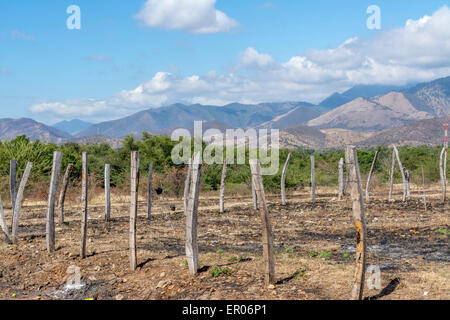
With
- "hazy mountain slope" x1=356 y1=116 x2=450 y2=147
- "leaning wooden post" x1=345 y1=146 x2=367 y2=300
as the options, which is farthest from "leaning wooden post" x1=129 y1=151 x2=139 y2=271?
"hazy mountain slope" x1=356 y1=116 x2=450 y2=147

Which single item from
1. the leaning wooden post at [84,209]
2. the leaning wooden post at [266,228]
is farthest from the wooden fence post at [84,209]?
the leaning wooden post at [266,228]

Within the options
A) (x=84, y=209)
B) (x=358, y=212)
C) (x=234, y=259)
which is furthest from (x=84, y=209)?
(x=358, y=212)

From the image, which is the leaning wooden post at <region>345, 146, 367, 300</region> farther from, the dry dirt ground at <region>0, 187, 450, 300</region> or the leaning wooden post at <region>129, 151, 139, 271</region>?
the leaning wooden post at <region>129, 151, 139, 271</region>

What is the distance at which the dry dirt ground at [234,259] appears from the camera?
6527 mm

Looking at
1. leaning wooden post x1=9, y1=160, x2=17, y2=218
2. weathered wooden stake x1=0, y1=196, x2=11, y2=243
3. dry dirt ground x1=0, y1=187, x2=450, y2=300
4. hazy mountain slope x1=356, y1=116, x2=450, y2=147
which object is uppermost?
hazy mountain slope x1=356, y1=116, x2=450, y2=147

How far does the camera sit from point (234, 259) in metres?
8.12

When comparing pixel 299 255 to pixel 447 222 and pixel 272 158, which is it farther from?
pixel 272 158

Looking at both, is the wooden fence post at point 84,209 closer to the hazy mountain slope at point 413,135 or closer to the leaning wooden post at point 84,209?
the leaning wooden post at point 84,209

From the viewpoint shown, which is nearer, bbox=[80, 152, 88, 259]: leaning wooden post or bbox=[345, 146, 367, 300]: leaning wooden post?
bbox=[345, 146, 367, 300]: leaning wooden post

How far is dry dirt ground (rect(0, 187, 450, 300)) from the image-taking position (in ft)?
21.4

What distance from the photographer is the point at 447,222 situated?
1238cm

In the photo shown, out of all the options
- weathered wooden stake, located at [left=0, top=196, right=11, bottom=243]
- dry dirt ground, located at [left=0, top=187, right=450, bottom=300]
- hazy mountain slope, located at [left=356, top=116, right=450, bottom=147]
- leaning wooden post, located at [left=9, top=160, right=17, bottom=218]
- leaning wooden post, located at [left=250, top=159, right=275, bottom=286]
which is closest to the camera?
leaning wooden post, located at [left=250, top=159, right=275, bottom=286]

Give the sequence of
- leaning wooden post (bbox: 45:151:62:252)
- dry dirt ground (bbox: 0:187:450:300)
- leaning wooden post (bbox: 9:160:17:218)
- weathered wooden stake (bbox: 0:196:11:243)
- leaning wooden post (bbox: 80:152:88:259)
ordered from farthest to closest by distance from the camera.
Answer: leaning wooden post (bbox: 9:160:17:218) < weathered wooden stake (bbox: 0:196:11:243) < leaning wooden post (bbox: 45:151:62:252) < leaning wooden post (bbox: 80:152:88:259) < dry dirt ground (bbox: 0:187:450:300)

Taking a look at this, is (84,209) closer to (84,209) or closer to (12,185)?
(84,209)
